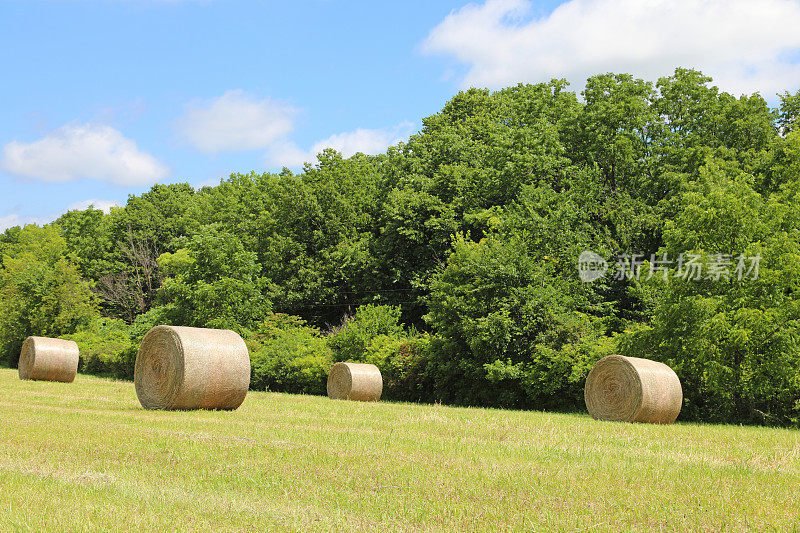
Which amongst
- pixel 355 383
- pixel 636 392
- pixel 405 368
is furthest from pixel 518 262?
pixel 636 392

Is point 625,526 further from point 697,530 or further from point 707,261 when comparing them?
point 707,261

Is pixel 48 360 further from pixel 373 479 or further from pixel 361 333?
pixel 373 479

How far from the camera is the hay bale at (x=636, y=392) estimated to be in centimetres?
1753

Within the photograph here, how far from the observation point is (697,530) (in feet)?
19.7

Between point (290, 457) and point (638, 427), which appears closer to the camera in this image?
point (290, 457)

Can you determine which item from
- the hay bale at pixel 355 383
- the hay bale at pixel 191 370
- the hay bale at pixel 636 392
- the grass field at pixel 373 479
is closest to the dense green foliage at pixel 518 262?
the hay bale at pixel 636 392

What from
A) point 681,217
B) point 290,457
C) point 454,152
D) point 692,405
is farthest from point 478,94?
point 290,457

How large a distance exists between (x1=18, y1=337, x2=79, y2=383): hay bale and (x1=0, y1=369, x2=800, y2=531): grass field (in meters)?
18.7

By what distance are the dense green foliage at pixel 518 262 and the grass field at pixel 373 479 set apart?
9.06 metres

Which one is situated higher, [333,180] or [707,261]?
[333,180]

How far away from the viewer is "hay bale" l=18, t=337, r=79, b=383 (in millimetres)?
29625

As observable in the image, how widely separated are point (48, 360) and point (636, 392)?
24634mm

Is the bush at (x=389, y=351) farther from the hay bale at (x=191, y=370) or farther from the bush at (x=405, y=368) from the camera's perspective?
the hay bale at (x=191, y=370)

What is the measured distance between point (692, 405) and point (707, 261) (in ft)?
15.2
